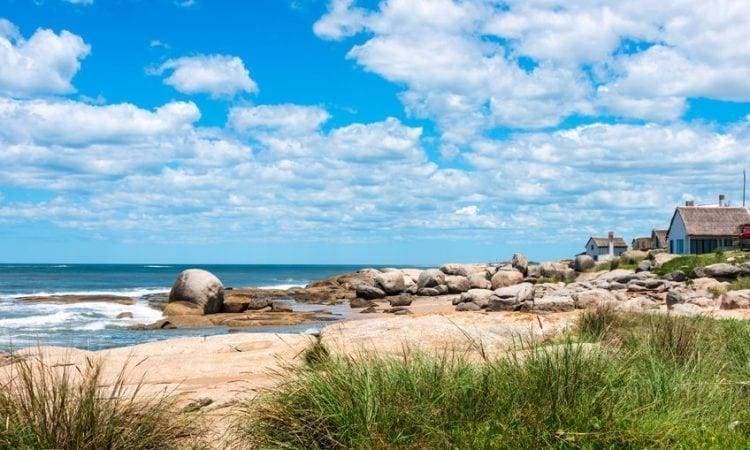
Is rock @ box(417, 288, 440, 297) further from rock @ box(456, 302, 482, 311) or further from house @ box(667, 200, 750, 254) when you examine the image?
house @ box(667, 200, 750, 254)

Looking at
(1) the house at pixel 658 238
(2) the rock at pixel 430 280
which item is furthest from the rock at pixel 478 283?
(1) the house at pixel 658 238

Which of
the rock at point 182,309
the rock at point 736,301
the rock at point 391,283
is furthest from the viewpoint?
the rock at point 391,283

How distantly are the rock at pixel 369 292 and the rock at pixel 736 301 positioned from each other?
23315mm

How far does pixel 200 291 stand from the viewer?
32.1 metres

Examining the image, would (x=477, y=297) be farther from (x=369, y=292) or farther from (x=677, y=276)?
(x=369, y=292)

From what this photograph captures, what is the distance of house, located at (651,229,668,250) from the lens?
70.8 m

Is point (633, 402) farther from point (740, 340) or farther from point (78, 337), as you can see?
point (78, 337)

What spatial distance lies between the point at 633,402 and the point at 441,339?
20.0 ft

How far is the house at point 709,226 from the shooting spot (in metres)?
52.9

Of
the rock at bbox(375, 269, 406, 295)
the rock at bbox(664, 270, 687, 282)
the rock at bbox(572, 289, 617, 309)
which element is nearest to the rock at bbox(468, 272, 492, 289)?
the rock at bbox(375, 269, 406, 295)

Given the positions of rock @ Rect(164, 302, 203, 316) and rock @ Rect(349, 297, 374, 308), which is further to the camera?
rock @ Rect(349, 297, 374, 308)

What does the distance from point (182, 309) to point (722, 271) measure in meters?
24.0

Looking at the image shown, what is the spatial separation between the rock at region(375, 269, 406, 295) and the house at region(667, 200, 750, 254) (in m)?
22.7

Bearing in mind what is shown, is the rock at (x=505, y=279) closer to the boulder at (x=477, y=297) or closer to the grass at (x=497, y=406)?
the boulder at (x=477, y=297)
